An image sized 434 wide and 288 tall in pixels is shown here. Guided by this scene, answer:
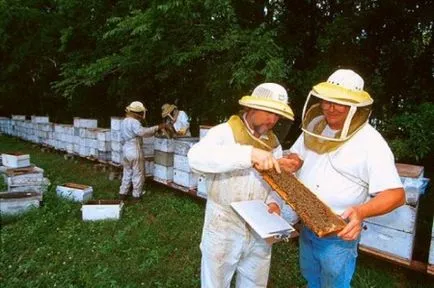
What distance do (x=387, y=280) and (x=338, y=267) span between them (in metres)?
2.25

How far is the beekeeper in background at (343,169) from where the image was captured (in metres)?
2.24

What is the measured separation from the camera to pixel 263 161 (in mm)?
2322

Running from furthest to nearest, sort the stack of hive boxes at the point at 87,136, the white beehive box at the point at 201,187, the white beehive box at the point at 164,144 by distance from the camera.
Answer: the stack of hive boxes at the point at 87,136 → the white beehive box at the point at 164,144 → the white beehive box at the point at 201,187

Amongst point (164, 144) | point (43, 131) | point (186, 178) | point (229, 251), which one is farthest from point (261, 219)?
point (43, 131)

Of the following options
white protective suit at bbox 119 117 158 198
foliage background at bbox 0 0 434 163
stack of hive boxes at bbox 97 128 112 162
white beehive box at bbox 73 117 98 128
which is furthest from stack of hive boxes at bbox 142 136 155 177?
white beehive box at bbox 73 117 98 128

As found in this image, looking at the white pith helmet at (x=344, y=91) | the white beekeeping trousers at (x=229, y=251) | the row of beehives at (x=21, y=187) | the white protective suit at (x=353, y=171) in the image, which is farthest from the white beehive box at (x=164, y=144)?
the white pith helmet at (x=344, y=91)

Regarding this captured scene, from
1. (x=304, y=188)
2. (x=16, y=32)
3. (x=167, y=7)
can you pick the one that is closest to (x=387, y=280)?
(x=304, y=188)

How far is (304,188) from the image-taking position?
2477mm

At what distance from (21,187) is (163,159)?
275 centimetres

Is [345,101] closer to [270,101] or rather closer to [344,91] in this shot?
[344,91]

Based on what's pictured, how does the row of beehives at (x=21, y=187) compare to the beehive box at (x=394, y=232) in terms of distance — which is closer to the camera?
the beehive box at (x=394, y=232)

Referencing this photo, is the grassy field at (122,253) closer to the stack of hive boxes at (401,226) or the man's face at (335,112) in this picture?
the stack of hive boxes at (401,226)

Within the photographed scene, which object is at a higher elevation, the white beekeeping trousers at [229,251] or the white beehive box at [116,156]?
the white beekeeping trousers at [229,251]

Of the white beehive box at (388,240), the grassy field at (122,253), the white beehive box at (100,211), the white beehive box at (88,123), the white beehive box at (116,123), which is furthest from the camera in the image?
the white beehive box at (88,123)
